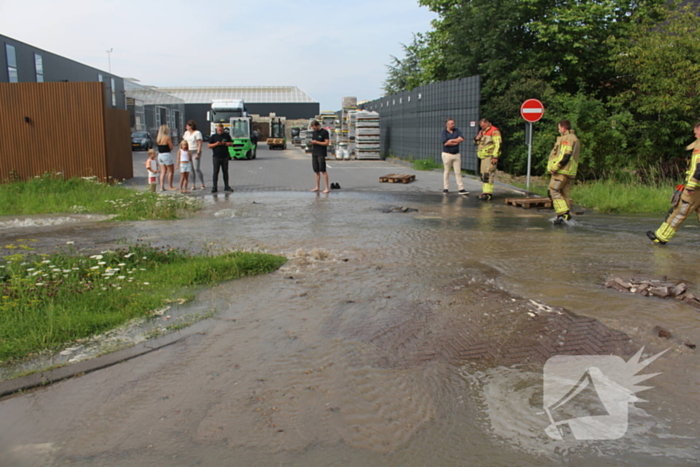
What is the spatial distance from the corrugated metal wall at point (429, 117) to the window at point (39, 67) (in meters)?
23.8

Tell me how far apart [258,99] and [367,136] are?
60.4 metres

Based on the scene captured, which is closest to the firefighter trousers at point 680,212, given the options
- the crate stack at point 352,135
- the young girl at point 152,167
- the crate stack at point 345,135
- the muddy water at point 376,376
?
the muddy water at point 376,376

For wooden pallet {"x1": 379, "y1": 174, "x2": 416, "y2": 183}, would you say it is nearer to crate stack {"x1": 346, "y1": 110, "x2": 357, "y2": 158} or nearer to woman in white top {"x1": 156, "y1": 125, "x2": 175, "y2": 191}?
woman in white top {"x1": 156, "y1": 125, "x2": 175, "y2": 191}

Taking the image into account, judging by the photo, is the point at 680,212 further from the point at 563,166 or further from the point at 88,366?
the point at 88,366

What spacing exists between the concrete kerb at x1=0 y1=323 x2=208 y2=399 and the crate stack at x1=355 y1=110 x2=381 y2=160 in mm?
28385

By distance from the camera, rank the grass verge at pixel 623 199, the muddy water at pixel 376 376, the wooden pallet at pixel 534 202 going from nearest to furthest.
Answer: the muddy water at pixel 376 376 < the grass verge at pixel 623 199 < the wooden pallet at pixel 534 202

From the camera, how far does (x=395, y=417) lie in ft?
12.4

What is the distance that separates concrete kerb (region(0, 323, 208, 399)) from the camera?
13.9 feet

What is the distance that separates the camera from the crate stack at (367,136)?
108 feet

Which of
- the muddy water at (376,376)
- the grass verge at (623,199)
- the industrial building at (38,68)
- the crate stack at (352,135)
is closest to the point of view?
the muddy water at (376,376)

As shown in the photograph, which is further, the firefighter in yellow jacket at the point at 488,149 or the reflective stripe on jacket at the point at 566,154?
the firefighter in yellow jacket at the point at 488,149

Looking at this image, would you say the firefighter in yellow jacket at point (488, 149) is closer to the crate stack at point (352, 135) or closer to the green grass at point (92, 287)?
the green grass at point (92, 287)

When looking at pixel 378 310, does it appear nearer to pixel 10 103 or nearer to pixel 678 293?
pixel 678 293

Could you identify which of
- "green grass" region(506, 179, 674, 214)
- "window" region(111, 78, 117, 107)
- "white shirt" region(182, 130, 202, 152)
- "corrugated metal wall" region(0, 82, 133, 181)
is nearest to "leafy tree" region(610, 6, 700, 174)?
"green grass" region(506, 179, 674, 214)
